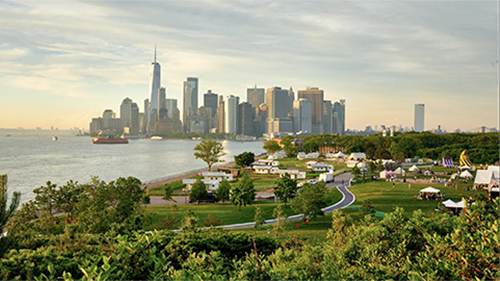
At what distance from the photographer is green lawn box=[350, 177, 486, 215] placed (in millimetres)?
32781

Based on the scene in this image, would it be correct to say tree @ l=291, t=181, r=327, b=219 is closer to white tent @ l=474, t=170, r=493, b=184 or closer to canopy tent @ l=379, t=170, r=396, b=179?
white tent @ l=474, t=170, r=493, b=184

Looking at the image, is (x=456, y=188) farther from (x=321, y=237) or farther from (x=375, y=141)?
(x=375, y=141)

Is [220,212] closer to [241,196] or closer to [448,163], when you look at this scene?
[241,196]

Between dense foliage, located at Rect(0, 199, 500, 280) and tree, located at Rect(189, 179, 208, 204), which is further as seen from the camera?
tree, located at Rect(189, 179, 208, 204)

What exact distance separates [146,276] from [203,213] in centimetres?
2705

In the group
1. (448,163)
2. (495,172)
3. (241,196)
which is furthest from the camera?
(448,163)

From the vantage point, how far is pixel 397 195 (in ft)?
123

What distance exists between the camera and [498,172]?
125 ft

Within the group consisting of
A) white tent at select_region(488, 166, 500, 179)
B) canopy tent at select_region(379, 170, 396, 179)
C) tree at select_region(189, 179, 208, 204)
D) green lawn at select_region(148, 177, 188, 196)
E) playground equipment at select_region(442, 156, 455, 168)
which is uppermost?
white tent at select_region(488, 166, 500, 179)

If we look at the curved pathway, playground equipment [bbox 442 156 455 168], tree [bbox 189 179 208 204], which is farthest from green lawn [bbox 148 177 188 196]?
playground equipment [bbox 442 156 455 168]

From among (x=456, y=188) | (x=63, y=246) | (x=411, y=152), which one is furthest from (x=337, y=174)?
(x=63, y=246)

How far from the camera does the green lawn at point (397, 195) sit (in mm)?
32781

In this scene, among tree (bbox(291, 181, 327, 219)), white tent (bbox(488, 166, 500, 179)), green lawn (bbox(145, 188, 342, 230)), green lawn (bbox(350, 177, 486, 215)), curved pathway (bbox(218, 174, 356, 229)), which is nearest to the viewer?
Result: tree (bbox(291, 181, 327, 219))

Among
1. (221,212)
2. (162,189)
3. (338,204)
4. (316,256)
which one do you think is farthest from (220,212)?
(316,256)
